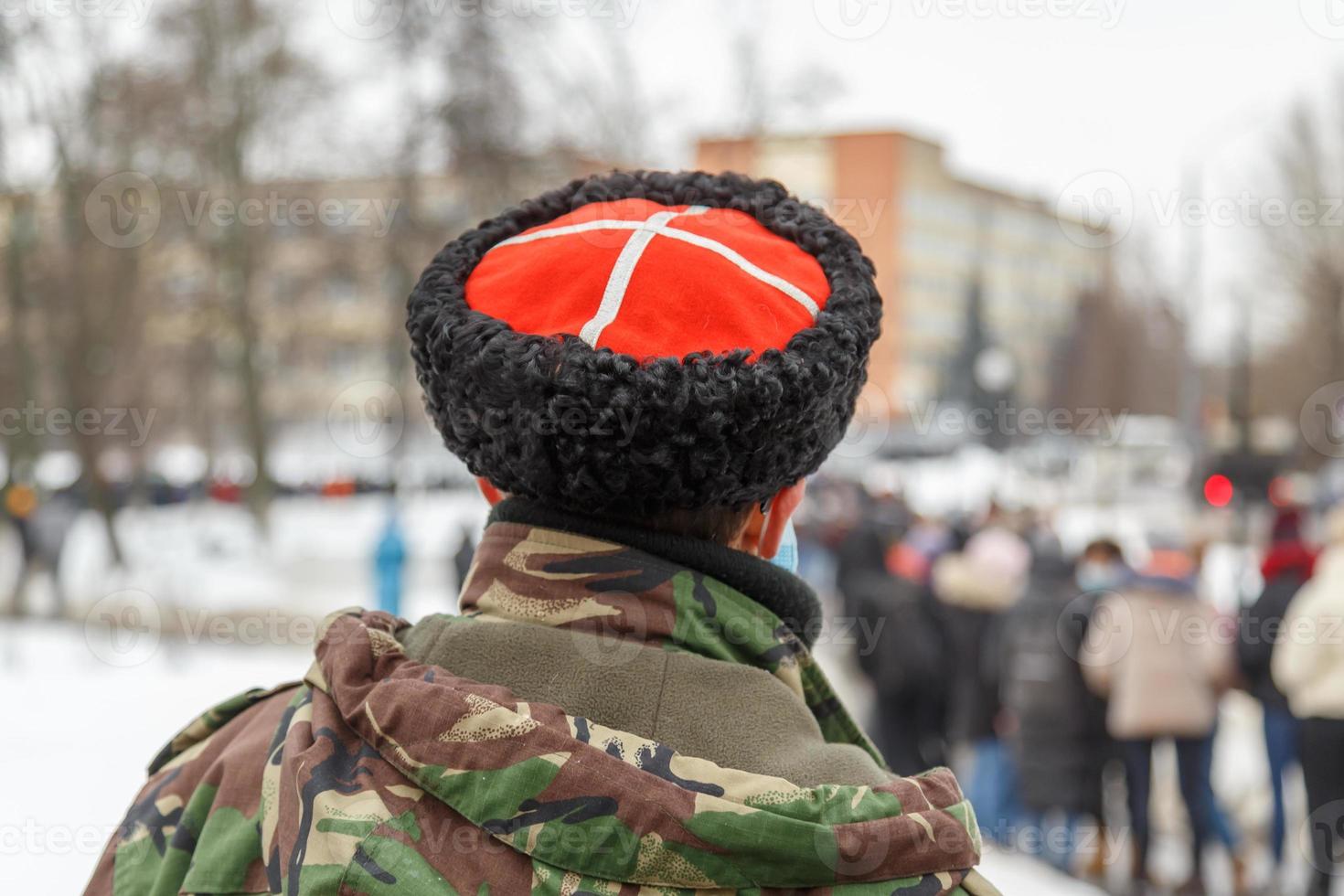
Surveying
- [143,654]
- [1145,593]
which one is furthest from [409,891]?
[143,654]

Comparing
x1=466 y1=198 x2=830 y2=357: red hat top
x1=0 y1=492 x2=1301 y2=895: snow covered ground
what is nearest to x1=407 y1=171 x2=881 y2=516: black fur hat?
x1=466 y1=198 x2=830 y2=357: red hat top

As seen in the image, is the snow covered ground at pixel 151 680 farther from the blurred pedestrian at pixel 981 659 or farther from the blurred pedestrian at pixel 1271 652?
the blurred pedestrian at pixel 1271 652

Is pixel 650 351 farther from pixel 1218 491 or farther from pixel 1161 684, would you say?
pixel 1218 491

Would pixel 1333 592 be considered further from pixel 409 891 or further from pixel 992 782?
pixel 409 891

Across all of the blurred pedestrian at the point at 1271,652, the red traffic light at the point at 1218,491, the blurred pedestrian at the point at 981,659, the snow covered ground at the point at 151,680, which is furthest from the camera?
the red traffic light at the point at 1218,491

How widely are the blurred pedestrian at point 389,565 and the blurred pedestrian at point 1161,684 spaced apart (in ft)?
24.5

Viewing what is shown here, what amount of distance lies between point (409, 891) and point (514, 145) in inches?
552

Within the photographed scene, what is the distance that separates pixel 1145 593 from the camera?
6.10m

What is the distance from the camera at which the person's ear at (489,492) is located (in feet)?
4.90

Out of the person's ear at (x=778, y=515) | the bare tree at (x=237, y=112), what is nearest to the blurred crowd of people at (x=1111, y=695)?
the person's ear at (x=778, y=515)

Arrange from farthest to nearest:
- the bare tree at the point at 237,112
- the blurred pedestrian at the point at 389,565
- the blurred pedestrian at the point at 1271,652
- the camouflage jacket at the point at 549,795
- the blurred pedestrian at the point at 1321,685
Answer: the bare tree at the point at 237,112
the blurred pedestrian at the point at 389,565
the blurred pedestrian at the point at 1271,652
the blurred pedestrian at the point at 1321,685
the camouflage jacket at the point at 549,795

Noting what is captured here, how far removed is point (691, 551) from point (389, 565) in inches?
432

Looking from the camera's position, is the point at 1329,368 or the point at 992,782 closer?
the point at 992,782

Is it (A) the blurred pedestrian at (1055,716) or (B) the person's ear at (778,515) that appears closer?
(B) the person's ear at (778,515)
